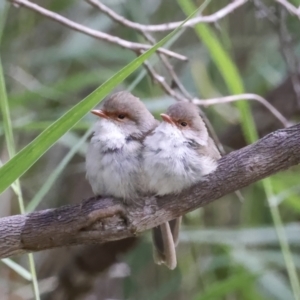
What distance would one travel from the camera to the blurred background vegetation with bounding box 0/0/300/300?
1.54m

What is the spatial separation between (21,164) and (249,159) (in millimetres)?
338

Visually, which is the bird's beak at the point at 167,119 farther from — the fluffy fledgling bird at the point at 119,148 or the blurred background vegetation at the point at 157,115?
the blurred background vegetation at the point at 157,115

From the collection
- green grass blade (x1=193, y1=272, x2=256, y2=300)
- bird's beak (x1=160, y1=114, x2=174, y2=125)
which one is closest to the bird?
bird's beak (x1=160, y1=114, x2=174, y2=125)

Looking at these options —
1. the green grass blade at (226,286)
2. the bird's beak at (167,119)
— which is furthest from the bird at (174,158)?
the green grass blade at (226,286)

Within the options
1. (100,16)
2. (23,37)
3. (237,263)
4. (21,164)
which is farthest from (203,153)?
(23,37)

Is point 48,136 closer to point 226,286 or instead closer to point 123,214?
point 123,214

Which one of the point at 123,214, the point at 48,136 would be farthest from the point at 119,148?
the point at 48,136

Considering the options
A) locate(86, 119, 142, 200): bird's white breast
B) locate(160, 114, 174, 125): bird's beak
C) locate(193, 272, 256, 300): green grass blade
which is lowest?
locate(193, 272, 256, 300): green grass blade

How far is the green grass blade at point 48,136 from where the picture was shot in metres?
0.67

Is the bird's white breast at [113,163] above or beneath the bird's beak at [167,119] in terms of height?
beneath

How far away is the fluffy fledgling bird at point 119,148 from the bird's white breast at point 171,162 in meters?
0.03

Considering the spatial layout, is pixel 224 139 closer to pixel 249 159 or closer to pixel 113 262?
pixel 113 262

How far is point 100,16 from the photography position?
6.07ft

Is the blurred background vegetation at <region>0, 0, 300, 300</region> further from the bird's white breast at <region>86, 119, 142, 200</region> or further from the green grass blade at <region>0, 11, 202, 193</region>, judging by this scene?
the green grass blade at <region>0, 11, 202, 193</region>
